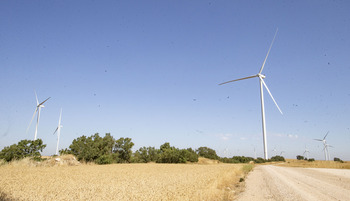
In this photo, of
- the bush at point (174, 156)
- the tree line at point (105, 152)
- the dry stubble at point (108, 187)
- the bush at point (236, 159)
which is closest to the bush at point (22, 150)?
the tree line at point (105, 152)

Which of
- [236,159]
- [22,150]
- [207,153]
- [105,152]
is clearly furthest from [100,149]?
[236,159]

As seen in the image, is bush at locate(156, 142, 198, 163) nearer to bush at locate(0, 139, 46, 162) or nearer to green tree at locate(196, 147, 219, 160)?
green tree at locate(196, 147, 219, 160)

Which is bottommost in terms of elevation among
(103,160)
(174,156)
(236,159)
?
(236,159)

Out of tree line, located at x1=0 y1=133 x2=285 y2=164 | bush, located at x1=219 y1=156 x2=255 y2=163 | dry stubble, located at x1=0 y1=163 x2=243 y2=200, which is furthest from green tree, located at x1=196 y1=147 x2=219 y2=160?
dry stubble, located at x1=0 y1=163 x2=243 y2=200

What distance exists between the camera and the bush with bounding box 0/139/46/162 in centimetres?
2704

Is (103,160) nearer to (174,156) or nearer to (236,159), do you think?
(174,156)

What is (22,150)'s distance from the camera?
2819 cm

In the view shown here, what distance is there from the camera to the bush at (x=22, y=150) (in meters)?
27.0

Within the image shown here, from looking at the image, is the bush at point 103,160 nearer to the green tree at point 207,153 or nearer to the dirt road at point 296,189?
the dirt road at point 296,189

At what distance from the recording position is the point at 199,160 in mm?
60062

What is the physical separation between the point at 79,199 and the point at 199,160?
5627 cm

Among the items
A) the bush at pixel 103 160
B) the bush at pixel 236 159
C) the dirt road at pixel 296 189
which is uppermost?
the dirt road at pixel 296 189

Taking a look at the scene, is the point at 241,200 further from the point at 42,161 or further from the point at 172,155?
the point at 172,155

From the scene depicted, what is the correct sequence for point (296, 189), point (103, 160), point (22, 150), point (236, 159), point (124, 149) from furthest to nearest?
point (236, 159), point (124, 149), point (103, 160), point (22, 150), point (296, 189)
